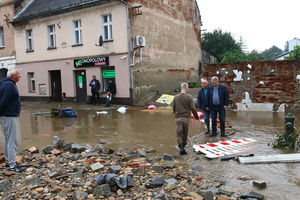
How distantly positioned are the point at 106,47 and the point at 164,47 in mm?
4630

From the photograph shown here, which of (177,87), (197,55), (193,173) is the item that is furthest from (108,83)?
(193,173)

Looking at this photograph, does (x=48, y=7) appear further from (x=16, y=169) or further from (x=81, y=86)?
(x=16, y=169)

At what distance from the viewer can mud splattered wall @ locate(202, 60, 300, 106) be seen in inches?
540

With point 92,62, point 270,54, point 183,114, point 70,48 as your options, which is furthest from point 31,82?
point 270,54

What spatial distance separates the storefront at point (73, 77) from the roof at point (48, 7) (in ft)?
11.2

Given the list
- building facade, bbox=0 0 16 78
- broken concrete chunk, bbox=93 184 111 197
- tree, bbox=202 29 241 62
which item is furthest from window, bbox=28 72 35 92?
broken concrete chunk, bbox=93 184 111 197

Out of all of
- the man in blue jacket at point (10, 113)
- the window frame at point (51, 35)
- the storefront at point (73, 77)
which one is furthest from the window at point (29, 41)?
the man in blue jacket at point (10, 113)

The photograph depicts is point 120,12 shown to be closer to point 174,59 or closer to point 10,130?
point 174,59

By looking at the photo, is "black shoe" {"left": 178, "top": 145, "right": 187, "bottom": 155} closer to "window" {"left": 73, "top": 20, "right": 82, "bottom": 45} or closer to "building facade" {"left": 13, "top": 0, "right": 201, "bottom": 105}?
"building facade" {"left": 13, "top": 0, "right": 201, "bottom": 105}

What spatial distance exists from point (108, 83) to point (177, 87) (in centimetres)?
557

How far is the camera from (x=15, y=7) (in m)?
24.9

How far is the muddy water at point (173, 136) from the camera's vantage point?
5449 millimetres

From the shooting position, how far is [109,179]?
5180 millimetres

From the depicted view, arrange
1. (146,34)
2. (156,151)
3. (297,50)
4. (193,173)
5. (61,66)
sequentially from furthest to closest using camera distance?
(297,50) → (61,66) → (146,34) → (156,151) → (193,173)
